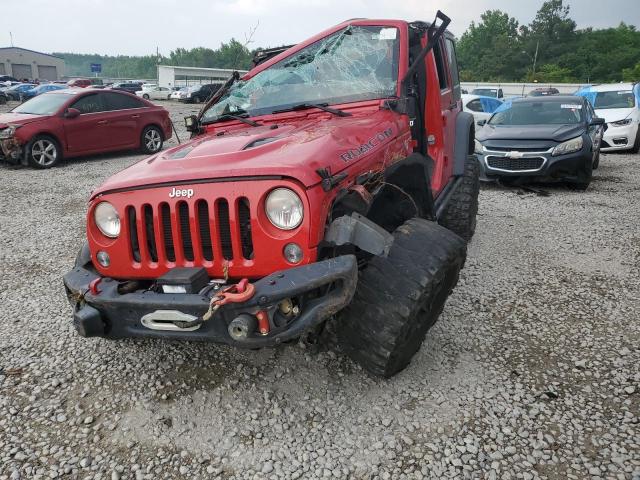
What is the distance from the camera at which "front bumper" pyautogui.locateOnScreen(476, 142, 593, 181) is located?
810cm

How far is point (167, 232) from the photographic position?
8.80ft

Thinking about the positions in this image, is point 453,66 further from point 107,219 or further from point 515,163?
point 107,219

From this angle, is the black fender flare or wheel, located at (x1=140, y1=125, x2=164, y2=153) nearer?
the black fender flare

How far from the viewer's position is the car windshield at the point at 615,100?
513 inches

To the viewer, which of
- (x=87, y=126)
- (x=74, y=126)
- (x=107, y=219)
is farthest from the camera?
(x=87, y=126)

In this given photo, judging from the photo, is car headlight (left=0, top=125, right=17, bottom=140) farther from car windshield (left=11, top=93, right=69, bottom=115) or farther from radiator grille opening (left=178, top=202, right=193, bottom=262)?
radiator grille opening (left=178, top=202, right=193, bottom=262)

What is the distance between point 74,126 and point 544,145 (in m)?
8.92

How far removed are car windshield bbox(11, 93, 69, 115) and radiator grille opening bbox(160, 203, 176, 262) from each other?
29.7 feet

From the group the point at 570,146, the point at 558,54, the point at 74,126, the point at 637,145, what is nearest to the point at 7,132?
the point at 74,126

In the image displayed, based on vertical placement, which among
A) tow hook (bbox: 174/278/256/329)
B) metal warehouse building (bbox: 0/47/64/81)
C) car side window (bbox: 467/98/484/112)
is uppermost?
metal warehouse building (bbox: 0/47/64/81)

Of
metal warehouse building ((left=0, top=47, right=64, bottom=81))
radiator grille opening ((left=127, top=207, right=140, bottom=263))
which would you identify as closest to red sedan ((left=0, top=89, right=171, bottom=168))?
radiator grille opening ((left=127, top=207, right=140, bottom=263))

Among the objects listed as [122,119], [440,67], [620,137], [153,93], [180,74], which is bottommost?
[620,137]

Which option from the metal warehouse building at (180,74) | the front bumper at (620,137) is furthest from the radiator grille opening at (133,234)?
the metal warehouse building at (180,74)

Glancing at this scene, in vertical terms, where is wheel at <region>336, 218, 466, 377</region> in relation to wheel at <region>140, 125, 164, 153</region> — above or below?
below
